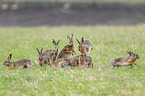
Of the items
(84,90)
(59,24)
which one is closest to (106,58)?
(84,90)

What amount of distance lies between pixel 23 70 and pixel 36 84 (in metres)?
1.65

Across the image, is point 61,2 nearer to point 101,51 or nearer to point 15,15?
point 15,15

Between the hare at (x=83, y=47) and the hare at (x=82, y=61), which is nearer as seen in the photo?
the hare at (x=82, y=61)

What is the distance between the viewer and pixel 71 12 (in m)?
27.8

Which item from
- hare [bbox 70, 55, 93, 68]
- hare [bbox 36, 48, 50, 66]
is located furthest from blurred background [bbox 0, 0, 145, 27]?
hare [bbox 70, 55, 93, 68]

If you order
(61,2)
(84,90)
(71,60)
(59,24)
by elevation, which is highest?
(61,2)

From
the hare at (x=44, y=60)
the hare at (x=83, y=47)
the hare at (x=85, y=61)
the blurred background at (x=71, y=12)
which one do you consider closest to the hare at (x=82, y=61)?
the hare at (x=85, y=61)

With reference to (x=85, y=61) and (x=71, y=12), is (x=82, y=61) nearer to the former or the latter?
(x=85, y=61)

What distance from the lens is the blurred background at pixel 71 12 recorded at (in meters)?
25.4

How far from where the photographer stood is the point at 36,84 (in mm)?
7102

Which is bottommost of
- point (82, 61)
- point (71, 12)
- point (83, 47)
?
point (82, 61)

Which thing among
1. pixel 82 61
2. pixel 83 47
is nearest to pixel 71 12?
pixel 83 47

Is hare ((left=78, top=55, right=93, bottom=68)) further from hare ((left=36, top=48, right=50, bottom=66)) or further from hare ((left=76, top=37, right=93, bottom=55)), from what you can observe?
hare ((left=36, top=48, right=50, bottom=66))

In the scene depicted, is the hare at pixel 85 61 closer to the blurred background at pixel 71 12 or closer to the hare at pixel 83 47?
the hare at pixel 83 47
